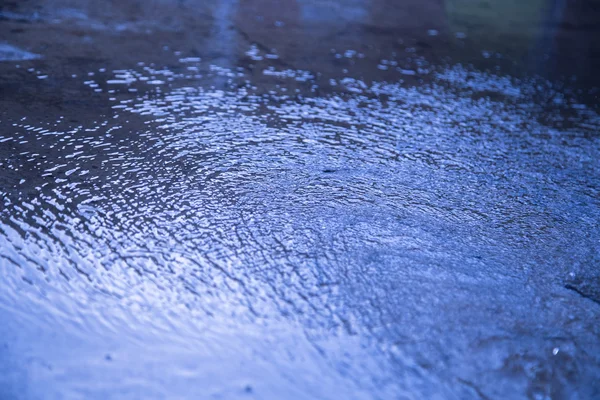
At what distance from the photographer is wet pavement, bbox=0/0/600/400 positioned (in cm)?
115

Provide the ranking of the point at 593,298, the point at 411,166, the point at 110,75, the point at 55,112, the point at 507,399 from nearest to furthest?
the point at 507,399
the point at 593,298
the point at 411,166
the point at 55,112
the point at 110,75

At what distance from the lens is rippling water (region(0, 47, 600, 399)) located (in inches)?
44.8

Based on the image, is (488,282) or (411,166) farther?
(411,166)

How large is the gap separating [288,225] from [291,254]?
139 millimetres

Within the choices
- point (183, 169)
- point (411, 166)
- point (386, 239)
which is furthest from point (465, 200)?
point (183, 169)

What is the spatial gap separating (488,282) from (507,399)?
37 cm

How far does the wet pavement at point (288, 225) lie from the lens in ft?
3.77

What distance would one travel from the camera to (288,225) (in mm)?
1573

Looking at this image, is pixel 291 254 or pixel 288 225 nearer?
pixel 291 254

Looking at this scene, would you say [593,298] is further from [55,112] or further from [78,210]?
[55,112]

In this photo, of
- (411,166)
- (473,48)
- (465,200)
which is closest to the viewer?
(465,200)

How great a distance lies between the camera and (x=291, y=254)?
4.76ft

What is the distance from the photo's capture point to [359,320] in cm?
127

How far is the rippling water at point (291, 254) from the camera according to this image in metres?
1.14
